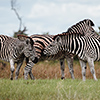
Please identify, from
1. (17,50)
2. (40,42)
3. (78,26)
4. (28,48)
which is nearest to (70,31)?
(78,26)

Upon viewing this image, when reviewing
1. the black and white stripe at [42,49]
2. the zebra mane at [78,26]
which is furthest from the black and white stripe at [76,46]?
the zebra mane at [78,26]

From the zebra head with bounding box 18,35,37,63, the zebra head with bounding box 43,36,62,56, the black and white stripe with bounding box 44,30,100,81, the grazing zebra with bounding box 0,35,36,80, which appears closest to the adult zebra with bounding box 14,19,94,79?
the zebra head with bounding box 18,35,37,63

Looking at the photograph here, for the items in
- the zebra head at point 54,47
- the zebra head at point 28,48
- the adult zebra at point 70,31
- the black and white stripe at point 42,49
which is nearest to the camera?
the zebra head at point 54,47

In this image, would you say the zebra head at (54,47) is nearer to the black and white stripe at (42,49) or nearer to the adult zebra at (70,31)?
the black and white stripe at (42,49)

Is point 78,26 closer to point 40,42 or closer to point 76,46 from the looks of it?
point 76,46

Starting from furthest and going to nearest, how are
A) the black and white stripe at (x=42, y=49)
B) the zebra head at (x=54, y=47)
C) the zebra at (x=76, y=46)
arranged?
the black and white stripe at (x=42, y=49), the zebra head at (x=54, y=47), the zebra at (x=76, y=46)

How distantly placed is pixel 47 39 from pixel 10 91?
19.1 ft

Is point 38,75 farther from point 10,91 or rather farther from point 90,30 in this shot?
point 10,91

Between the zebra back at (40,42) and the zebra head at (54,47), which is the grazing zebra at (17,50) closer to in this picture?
the zebra back at (40,42)

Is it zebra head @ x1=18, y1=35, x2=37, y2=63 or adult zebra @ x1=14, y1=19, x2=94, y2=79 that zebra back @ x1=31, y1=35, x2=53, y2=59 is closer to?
adult zebra @ x1=14, y1=19, x2=94, y2=79

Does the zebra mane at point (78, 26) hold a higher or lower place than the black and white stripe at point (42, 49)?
higher

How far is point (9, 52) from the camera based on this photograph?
38.2 ft

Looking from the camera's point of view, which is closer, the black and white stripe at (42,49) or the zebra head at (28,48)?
the zebra head at (28,48)

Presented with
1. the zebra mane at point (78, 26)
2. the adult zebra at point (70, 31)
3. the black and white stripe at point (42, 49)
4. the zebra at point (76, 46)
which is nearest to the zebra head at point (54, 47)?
the zebra at point (76, 46)
